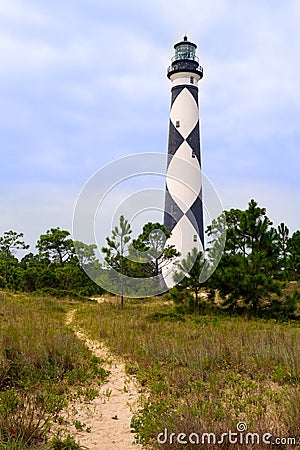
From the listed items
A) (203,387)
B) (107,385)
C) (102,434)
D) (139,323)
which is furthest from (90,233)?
(102,434)

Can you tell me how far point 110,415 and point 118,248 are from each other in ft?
30.0

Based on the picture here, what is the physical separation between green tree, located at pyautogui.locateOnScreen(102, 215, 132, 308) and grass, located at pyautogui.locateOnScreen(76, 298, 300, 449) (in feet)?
13.7

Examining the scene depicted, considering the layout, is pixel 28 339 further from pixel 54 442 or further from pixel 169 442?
pixel 169 442

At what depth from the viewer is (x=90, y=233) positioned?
9.51m

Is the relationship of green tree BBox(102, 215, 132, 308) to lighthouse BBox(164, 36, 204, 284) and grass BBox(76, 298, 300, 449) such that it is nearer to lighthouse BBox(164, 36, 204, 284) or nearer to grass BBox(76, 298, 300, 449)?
grass BBox(76, 298, 300, 449)

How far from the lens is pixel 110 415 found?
458cm

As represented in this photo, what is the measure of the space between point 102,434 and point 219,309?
905 cm

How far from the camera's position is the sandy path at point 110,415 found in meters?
3.91

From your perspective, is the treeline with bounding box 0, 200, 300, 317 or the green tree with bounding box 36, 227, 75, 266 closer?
the treeline with bounding box 0, 200, 300, 317

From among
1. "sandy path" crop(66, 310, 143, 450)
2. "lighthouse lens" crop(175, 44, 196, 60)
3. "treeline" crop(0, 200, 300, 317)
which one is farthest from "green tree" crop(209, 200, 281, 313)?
"lighthouse lens" crop(175, 44, 196, 60)

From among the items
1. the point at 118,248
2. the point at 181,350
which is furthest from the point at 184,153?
the point at 181,350

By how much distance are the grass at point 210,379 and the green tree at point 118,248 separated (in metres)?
4.19

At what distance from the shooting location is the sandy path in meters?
3.91

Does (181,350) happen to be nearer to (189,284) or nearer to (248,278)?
(248,278)
